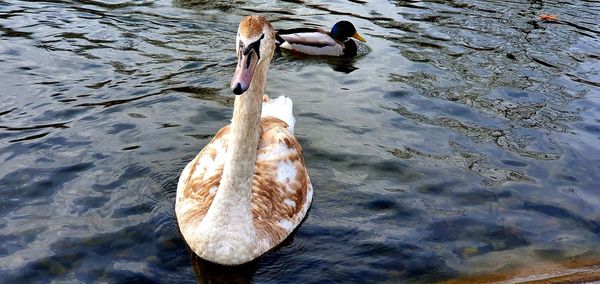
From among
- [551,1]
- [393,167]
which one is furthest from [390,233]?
[551,1]

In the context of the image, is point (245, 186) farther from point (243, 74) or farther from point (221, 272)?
point (243, 74)

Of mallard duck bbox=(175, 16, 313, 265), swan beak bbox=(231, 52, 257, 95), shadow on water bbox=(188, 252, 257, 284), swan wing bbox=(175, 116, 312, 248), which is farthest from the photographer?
swan wing bbox=(175, 116, 312, 248)

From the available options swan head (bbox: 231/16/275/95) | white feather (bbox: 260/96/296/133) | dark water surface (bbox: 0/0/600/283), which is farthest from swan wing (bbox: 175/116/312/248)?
swan head (bbox: 231/16/275/95)

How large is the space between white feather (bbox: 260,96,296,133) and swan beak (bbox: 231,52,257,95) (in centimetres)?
288

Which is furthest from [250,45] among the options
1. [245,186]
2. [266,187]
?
[266,187]

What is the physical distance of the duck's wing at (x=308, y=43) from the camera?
12.6 meters

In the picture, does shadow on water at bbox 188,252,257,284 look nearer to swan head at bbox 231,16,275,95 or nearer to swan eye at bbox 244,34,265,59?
swan head at bbox 231,16,275,95

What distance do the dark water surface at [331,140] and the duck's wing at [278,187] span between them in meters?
0.19

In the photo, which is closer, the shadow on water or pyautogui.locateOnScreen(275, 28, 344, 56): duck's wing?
the shadow on water

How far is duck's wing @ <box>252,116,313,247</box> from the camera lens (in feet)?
20.4

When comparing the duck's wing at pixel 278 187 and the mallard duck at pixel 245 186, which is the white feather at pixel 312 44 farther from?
the mallard duck at pixel 245 186

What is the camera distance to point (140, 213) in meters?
6.52

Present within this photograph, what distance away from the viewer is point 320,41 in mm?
12930

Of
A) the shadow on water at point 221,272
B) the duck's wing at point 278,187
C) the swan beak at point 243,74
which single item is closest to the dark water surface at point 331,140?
the shadow on water at point 221,272
